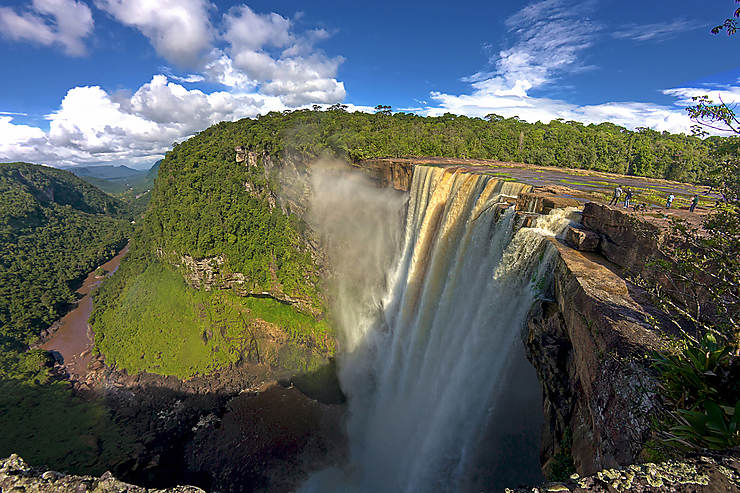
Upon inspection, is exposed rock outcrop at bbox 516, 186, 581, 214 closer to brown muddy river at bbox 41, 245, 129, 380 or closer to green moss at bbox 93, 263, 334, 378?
green moss at bbox 93, 263, 334, 378

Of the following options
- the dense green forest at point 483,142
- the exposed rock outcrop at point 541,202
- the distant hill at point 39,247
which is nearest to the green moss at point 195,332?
the distant hill at point 39,247

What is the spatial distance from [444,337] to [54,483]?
37.2 feet

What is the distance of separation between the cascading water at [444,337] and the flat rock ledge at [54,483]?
8.39m

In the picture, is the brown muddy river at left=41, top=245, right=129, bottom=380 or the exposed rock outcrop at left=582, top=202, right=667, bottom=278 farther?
the brown muddy river at left=41, top=245, right=129, bottom=380

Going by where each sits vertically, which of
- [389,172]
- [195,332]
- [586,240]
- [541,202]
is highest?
[389,172]

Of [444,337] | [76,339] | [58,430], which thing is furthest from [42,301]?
[444,337]

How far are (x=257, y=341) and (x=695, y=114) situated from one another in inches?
1149

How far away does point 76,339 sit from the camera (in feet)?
106

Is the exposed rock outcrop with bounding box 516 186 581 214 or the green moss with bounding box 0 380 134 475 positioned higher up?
the exposed rock outcrop with bounding box 516 186 581 214

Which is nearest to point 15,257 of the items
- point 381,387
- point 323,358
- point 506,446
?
point 323,358

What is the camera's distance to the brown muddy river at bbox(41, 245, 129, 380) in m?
28.3

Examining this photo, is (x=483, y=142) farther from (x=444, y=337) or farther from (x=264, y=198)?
(x=264, y=198)

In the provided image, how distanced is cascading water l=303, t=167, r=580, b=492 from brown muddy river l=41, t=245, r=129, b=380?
1057 inches

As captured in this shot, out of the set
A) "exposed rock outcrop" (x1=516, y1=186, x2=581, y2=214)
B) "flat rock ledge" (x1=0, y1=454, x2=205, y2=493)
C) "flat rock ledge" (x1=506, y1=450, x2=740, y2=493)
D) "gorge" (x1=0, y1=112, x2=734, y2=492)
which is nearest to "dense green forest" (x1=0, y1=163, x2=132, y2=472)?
"gorge" (x1=0, y1=112, x2=734, y2=492)
